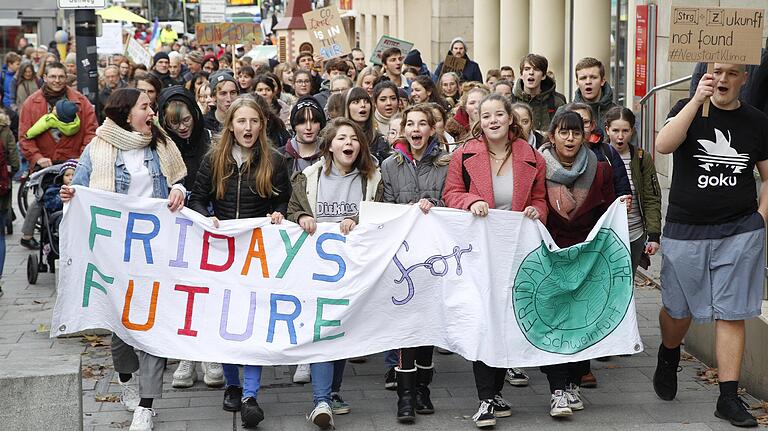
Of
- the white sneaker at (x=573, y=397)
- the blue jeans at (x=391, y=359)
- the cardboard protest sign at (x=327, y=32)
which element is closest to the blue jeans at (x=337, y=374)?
the blue jeans at (x=391, y=359)

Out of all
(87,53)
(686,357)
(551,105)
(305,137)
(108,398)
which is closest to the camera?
(108,398)

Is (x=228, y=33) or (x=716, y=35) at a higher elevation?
(x=228, y=33)

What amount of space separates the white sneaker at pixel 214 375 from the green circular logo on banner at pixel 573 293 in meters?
1.95

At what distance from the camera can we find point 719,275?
7.39 meters

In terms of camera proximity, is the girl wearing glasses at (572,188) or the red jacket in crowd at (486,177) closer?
the red jacket in crowd at (486,177)

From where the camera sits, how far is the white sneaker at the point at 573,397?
7559mm

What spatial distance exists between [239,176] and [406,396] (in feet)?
5.21

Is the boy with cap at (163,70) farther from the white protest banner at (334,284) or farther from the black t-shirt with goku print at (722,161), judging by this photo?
the black t-shirt with goku print at (722,161)

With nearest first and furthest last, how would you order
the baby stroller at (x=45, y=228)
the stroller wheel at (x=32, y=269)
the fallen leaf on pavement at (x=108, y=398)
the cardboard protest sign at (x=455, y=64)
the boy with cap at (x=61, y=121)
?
the fallen leaf on pavement at (x=108, y=398) < the baby stroller at (x=45, y=228) < the stroller wheel at (x=32, y=269) < the boy with cap at (x=61, y=121) < the cardboard protest sign at (x=455, y=64)

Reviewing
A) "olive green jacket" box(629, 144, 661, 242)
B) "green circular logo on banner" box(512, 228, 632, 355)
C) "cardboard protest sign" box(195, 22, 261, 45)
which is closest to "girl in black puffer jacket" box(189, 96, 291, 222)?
"green circular logo on banner" box(512, 228, 632, 355)

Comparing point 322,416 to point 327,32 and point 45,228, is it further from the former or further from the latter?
point 327,32

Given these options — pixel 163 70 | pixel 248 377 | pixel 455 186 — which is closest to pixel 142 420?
pixel 248 377

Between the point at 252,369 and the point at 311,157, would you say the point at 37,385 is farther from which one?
the point at 311,157

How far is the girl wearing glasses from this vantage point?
7.69m
